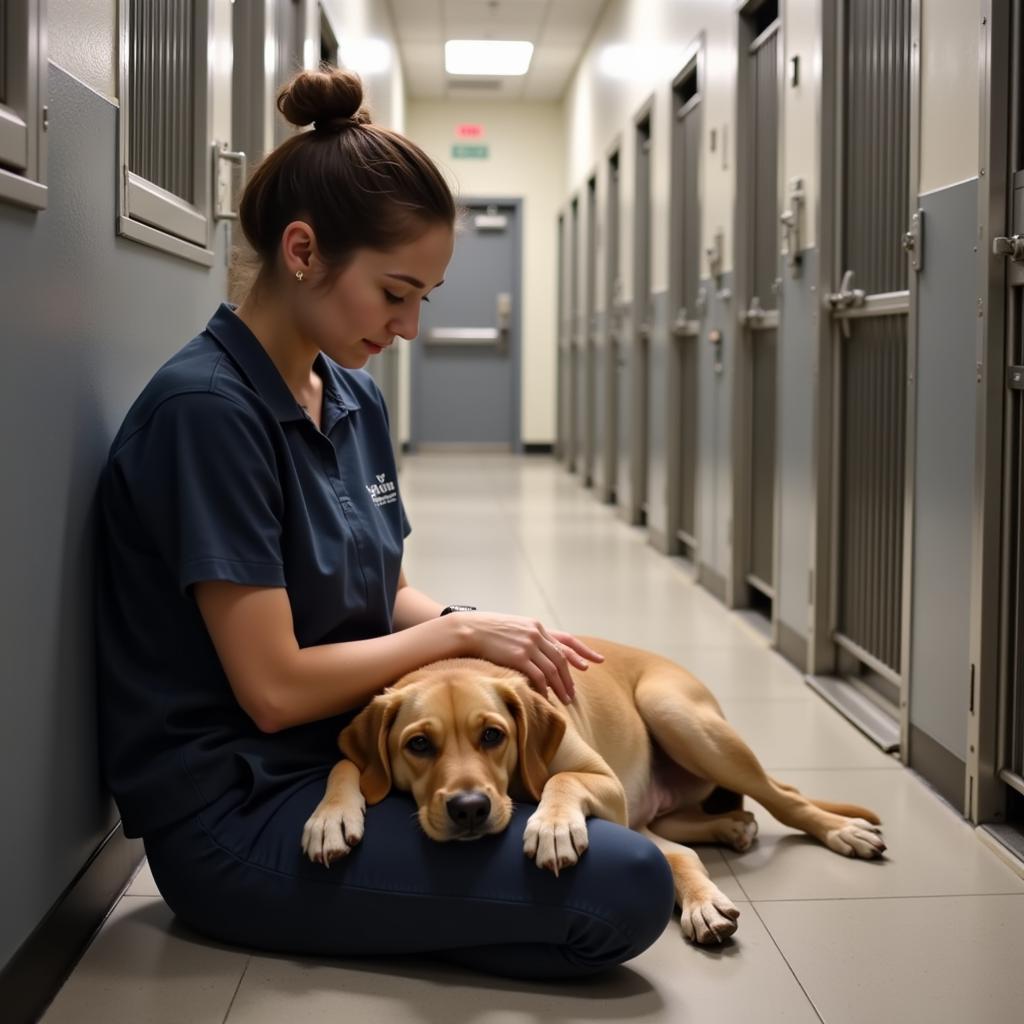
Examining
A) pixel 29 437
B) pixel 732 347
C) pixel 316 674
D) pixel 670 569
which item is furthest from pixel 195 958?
pixel 670 569

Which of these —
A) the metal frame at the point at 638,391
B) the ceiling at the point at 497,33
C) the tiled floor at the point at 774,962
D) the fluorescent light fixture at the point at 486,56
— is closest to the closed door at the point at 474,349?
the ceiling at the point at 497,33

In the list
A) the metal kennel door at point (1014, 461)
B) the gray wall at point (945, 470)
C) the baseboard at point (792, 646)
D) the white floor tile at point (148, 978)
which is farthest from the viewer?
the baseboard at point (792, 646)

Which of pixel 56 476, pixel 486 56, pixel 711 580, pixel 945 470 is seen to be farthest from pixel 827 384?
pixel 486 56

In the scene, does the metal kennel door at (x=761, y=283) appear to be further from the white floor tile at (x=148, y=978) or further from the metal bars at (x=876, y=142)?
the white floor tile at (x=148, y=978)

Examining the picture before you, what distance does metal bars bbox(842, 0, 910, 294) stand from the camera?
358 centimetres

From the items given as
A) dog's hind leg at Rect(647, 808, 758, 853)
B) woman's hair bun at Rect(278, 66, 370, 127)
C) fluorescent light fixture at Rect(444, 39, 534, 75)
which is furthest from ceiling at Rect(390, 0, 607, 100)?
dog's hind leg at Rect(647, 808, 758, 853)

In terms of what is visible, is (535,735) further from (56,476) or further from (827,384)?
(827,384)

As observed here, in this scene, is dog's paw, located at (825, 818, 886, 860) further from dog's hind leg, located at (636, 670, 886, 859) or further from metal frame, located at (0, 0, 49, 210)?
metal frame, located at (0, 0, 49, 210)

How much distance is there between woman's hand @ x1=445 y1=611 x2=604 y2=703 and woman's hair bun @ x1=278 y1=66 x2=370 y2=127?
0.85 metres

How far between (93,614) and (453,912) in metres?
0.76

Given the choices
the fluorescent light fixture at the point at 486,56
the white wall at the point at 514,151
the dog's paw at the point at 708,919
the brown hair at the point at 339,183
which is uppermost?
the fluorescent light fixture at the point at 486,56

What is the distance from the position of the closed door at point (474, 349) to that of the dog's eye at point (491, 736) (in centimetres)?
1276

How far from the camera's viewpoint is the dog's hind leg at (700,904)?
210cm

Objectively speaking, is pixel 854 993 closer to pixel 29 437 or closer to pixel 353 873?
pixel 353 873
